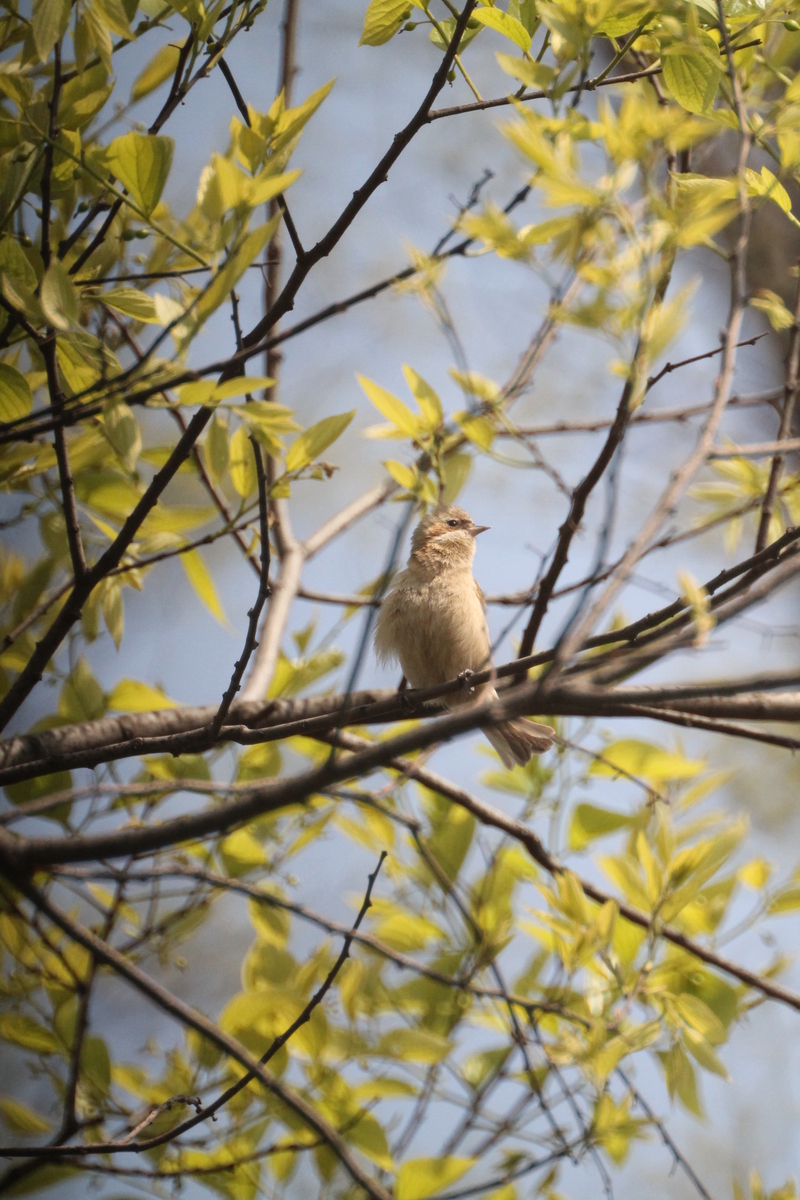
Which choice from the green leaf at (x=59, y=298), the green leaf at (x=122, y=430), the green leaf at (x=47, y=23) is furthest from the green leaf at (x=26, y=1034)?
the green leaf at (x=47, y=23)

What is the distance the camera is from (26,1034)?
2.81m

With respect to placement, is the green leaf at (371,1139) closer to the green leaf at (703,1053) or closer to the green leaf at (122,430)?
the green leaf at (703,1053)

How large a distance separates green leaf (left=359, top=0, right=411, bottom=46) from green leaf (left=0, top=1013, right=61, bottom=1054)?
9.12 feet

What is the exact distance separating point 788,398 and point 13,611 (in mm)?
2371

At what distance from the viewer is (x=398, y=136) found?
2.11 m

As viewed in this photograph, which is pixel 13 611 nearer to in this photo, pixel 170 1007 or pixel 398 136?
pixel 170 1007

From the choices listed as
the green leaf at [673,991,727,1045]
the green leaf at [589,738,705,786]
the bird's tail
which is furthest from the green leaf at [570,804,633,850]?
the green leaf at [673,991,727,1045]

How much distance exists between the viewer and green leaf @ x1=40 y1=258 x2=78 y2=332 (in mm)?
1729

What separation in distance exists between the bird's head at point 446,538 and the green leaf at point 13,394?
2.49 m

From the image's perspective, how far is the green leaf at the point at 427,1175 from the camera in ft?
8.02

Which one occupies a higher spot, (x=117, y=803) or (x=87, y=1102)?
(x=117, y=803)

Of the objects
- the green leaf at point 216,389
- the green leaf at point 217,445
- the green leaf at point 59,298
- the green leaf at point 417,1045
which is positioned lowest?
the green leaf at point 417,1045

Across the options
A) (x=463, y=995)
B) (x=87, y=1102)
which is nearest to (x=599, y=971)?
(x=463, y=995)

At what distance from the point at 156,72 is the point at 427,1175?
3.16 metres
